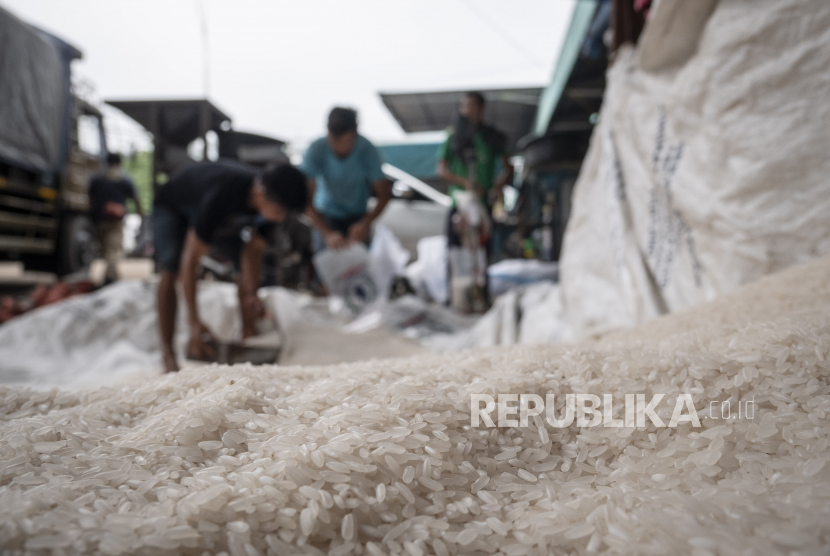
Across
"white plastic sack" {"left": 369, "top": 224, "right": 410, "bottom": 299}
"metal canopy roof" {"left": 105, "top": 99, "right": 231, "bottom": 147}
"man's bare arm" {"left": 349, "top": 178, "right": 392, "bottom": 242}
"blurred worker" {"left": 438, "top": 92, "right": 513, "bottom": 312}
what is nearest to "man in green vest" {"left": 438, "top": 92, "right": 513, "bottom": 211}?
"blurred worker" {"left": 438, "top": 92, "right": 513, "bottom": 312}

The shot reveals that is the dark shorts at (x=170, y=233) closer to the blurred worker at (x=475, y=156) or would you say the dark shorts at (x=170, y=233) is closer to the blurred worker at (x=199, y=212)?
the blurred worker at (x=199, y=212)

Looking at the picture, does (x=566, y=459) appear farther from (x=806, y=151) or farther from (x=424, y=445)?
(x=806, y=151)

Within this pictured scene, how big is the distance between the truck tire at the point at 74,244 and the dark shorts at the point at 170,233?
9.49 feet

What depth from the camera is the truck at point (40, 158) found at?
355 centimetres

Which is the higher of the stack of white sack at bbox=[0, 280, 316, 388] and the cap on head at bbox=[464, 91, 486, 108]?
the cap on head at bbox=[464, 91, 486, 108]

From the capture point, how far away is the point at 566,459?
0.49m

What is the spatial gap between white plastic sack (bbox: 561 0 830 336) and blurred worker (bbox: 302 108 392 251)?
1.44 m

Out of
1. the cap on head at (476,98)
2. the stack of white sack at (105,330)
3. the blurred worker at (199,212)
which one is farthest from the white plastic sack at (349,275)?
the cap on head at (476,98)

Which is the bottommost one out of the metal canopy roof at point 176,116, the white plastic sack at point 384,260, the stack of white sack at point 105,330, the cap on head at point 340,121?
the stack of white sack at point 105,330

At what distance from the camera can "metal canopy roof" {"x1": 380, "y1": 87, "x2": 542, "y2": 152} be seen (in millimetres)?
4883

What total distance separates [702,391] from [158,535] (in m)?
0.55

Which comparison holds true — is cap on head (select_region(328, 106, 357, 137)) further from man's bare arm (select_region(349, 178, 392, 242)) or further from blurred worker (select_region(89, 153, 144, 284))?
blurred worker (select_region(89, 153, 144, 284))

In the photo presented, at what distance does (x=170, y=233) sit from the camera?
6.88ft

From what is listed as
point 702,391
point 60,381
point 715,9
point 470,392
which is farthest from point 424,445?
point 60,381
